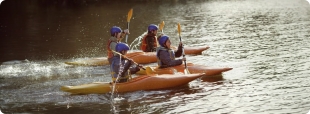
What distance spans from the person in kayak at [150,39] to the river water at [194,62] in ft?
5.42

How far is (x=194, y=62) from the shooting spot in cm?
1511

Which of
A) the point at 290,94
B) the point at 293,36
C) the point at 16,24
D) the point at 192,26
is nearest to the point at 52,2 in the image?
the point at 16,24

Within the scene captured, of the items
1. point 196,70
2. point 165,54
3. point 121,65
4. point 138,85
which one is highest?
point 165,54

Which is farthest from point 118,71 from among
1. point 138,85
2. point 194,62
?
point 194,62

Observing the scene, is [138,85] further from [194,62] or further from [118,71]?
[194,62]

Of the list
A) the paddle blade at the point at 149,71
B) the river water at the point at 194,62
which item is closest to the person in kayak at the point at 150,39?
the river water at the point at 194,62

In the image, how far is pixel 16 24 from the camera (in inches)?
1245

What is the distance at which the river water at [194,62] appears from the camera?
9.88 meters

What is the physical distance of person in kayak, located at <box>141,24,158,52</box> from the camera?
14555 mm

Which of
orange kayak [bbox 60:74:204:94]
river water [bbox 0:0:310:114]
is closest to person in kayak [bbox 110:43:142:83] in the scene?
orange kayak [bbox 60:74:204:94]

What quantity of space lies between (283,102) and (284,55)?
6.07 meters

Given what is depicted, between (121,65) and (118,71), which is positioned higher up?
Answer: (121,65)

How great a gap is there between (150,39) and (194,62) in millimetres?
1712

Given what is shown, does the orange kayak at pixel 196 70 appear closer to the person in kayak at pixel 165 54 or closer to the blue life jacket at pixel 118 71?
the person in kayak at pixel 165 54
